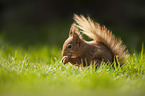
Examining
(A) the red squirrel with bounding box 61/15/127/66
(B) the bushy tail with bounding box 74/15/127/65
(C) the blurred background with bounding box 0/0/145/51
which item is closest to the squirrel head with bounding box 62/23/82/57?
(A) the red squirrel with bounding box 61/15/127/66

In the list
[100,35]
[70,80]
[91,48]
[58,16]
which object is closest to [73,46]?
[91,48]

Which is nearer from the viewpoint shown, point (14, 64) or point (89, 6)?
point (14, 64)

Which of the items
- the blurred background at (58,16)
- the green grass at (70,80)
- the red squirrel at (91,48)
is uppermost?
the blurred background at (58,16)

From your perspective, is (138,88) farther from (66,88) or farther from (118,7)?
(118,7)

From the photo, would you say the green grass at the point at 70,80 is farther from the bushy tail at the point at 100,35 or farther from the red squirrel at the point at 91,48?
the bushy tail at the point at 100,35

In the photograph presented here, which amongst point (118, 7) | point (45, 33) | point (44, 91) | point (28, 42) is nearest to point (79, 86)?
point (44, 91)

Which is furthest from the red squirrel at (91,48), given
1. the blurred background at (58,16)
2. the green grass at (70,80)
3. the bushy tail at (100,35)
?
the blurred background at (58,16)

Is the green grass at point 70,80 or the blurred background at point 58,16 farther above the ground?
the blurred background at point 58,16
